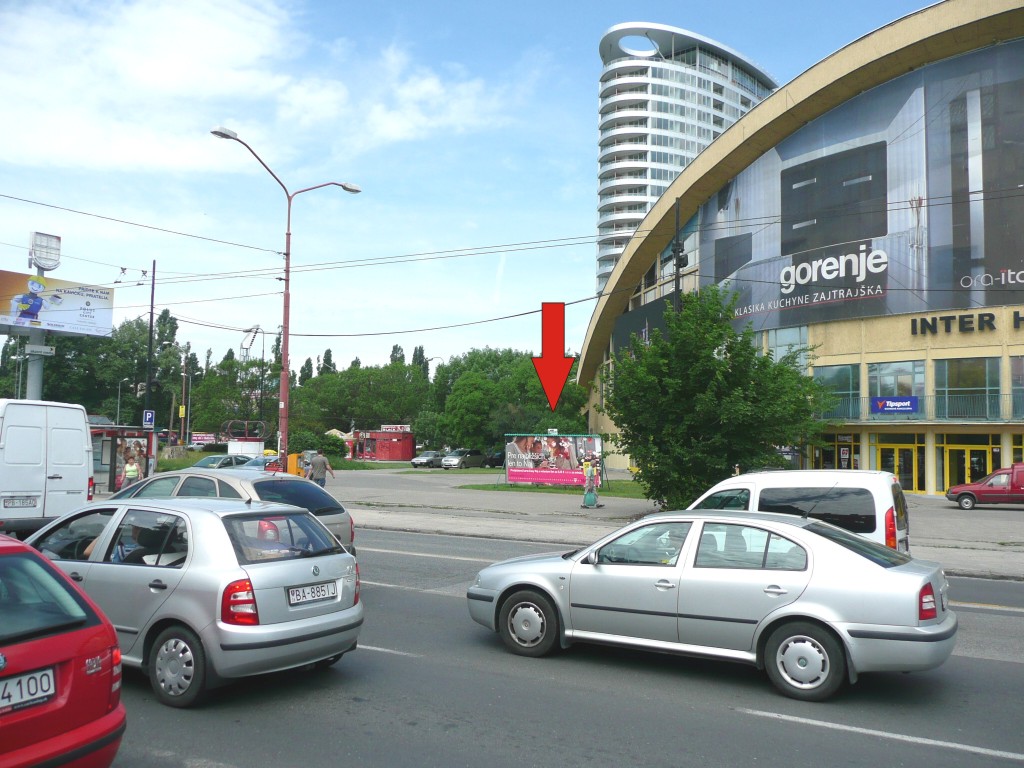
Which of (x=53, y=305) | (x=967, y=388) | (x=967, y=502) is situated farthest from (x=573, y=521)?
(x=53, y=305)

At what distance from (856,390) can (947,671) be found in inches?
1500

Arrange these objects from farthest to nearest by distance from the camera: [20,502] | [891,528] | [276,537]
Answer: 1. [20,502]
2. [891,528]
3. [276,537]

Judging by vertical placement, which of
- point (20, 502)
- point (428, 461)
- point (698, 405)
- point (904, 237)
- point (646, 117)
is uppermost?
point (646, 117)

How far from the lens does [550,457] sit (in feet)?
119

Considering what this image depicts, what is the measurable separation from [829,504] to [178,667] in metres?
7.92

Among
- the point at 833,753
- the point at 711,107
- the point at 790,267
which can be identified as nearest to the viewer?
the point at 833,753

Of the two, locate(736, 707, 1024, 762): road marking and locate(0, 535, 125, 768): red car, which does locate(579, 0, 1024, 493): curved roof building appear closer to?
locate(736, 707, 1024, 762): road marking

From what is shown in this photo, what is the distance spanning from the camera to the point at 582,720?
232 inches

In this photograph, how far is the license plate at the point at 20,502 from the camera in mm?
14172

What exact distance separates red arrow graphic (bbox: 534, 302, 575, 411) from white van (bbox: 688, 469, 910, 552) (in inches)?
566

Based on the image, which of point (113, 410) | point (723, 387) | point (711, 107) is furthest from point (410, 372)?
point (723, 387)

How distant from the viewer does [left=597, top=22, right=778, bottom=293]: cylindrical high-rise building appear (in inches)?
4697

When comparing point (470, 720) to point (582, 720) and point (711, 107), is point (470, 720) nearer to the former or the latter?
point (582, 720)

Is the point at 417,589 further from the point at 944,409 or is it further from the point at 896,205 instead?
the point at 896,205
